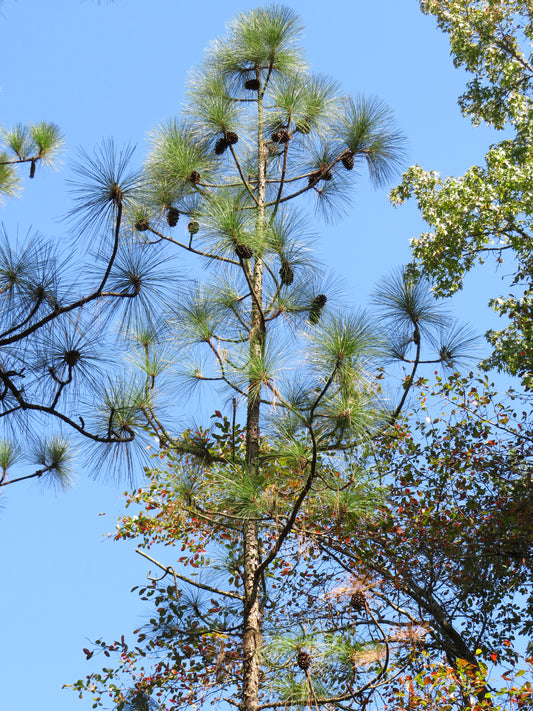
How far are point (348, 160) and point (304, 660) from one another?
11.0 ft

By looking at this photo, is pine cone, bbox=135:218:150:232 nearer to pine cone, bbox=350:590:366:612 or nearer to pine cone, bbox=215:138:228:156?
pine cone, bbox=215:138:228:156

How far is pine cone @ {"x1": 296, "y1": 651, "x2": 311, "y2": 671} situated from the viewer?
293 centimetres

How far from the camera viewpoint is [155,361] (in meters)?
4.11

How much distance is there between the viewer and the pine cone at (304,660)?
293 cm

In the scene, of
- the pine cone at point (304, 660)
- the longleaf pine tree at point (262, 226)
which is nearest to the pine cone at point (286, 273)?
the longleaf pine tree at point (262, 226)

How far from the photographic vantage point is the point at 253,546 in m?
3.66

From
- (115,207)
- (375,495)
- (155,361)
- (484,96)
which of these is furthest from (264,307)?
(484,96)

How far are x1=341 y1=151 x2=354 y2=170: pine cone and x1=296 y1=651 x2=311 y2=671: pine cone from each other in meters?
3.28

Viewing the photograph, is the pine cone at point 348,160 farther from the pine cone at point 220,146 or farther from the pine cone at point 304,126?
the pine cone at point 220,146

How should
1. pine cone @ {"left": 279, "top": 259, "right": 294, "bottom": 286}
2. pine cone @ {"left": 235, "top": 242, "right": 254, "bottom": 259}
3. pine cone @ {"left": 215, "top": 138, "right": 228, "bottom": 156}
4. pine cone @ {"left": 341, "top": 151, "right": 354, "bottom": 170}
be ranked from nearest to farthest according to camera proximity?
1. pine cone @ {"left": 235, "top": 242, "right": 254, "bottom": 259}
2. pine cone @ {"left": 279, "top": 259, "right": 294, "bottom": 286}
3. pine cone @ {"left": 215, "top": 138, "right": 228, "bottom": 156}
4. pine cone @ {"left": 341, "top": 151, "right": 354, "bottom": 170}

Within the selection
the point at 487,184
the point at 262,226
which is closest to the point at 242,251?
the point at 262,226

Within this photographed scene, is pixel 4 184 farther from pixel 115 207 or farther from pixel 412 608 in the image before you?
pixel 412 608

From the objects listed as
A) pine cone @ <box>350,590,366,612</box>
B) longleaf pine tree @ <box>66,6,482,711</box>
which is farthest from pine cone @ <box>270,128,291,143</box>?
pine cone @ <box>350,590,366,612</box>

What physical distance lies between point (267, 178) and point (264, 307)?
1372 millimetres
